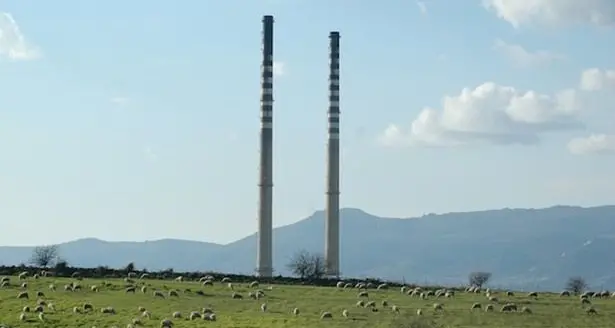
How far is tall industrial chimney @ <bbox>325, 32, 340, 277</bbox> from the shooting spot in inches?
5330

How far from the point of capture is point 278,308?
203 ft

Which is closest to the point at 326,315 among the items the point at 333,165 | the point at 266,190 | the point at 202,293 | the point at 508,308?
the point at 508,308

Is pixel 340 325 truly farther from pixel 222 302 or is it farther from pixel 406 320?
pixel 222 302

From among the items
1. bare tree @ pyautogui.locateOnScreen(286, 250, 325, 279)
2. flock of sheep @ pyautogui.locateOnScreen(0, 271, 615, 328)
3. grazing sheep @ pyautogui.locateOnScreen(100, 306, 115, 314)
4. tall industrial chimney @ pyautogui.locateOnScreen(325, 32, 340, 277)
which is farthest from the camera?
tall industrial chimney @ pyautogui.locateOnScreen(325, 32, 340, 277)

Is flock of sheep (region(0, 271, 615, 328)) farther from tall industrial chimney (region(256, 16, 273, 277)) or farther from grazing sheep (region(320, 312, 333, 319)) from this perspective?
tall industrial chimney (region(256, 16, 273, 277))

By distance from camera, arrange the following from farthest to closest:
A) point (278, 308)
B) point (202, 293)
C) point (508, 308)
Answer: point (202, 293) < point (278, 308) < point (508, 308)

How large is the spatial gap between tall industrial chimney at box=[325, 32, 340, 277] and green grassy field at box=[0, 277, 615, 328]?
57.2m

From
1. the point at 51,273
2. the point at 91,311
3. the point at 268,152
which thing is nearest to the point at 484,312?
the point at 91,311

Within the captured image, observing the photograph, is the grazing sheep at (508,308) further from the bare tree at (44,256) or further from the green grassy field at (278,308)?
the bare tree at (44,256)

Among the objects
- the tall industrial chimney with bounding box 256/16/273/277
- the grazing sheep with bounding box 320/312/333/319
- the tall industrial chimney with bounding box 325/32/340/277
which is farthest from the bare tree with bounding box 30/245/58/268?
the grazing sheep with bounding box 320/312/333/319

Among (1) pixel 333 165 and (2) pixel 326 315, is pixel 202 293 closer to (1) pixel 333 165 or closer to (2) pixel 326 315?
(2) pixel 326 315

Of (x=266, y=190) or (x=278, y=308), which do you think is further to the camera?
(x=266, y=190)

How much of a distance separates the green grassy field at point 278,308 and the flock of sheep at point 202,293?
25 cm

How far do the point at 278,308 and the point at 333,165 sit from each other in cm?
7485
